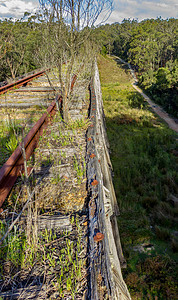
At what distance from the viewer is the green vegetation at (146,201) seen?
4.47 metres

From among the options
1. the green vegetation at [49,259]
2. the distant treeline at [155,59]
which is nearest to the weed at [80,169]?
the green vegetation at [49,259]

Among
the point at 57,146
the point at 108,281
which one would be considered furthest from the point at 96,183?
the point at 57,146

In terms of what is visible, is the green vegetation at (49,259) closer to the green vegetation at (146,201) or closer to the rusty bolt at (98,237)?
the rusty bolt at (98,237)

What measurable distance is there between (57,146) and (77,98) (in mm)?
3007

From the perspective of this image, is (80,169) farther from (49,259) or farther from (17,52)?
(17,52)

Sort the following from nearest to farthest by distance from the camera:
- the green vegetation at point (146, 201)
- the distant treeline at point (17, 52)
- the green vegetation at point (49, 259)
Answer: the green vegetation at point (49, 259) → the green vegetation at point (146, 201) → the distant treeline at point (17, 52)

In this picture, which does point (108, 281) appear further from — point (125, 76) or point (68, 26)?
point (125, 76)

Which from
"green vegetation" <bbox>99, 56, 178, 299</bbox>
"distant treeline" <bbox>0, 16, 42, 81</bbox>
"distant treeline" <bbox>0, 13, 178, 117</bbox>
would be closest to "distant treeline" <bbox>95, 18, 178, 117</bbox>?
"distant treeline" <bbox>0, 13, 178, 117</bbox>

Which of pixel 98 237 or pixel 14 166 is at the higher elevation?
pixel 14 166

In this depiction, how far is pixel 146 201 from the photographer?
7293 millimetres

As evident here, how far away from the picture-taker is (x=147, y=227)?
19.9 feet

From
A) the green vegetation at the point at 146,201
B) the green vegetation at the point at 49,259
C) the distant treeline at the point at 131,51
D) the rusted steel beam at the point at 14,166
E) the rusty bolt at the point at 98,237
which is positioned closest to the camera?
the green vegetation at the point at 49,259

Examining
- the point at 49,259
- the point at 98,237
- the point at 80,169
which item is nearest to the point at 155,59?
the point at 80,169

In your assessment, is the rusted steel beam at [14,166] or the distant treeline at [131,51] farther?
the distant treeline at [131,51]
